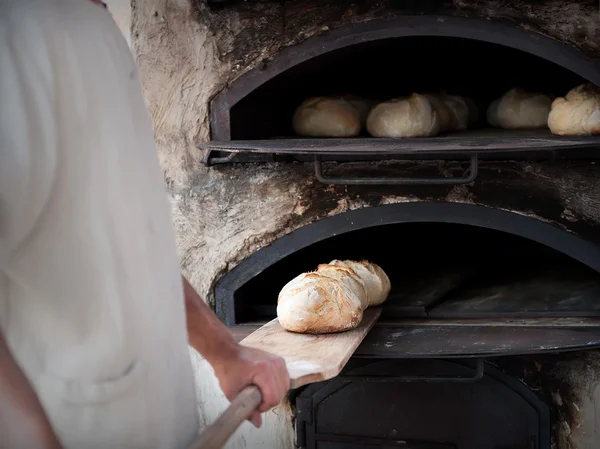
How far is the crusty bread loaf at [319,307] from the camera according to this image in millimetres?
1640

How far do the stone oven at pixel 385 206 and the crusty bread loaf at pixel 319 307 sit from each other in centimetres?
11

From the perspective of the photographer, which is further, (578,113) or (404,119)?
(404,119)

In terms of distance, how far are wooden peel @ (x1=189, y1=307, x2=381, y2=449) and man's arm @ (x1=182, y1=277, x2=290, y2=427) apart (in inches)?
0.6

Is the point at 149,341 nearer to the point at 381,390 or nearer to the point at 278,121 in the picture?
the point at 381,390

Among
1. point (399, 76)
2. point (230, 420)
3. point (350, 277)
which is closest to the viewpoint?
point (230, 420)

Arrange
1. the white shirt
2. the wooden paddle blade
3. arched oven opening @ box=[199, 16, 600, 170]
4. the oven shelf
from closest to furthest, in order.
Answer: the white shirt
the wooden paddle blade
the oven shelf
arched oven opening @ box=[199, 16, 600, 170]

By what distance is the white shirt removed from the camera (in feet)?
2.15

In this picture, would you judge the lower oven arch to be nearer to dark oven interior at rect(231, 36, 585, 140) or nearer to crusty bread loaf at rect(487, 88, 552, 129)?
dark oven interior at rect(231, 36, 585, 140)

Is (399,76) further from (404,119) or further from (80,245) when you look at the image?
(80,245)

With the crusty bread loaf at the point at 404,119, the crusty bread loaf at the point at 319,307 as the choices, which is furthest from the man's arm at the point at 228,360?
the crusty bread loaf at the point at 404,119

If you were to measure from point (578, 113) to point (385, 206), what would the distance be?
1.71 ft

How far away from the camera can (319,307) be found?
1.64 metres

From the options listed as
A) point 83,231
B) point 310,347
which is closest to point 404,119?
point 310,347

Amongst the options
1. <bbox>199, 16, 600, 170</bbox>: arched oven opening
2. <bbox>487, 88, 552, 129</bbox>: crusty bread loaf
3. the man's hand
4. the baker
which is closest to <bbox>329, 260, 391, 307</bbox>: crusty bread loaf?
<bbox>199, 16, 600, 170</bbox>: arched oven opening
